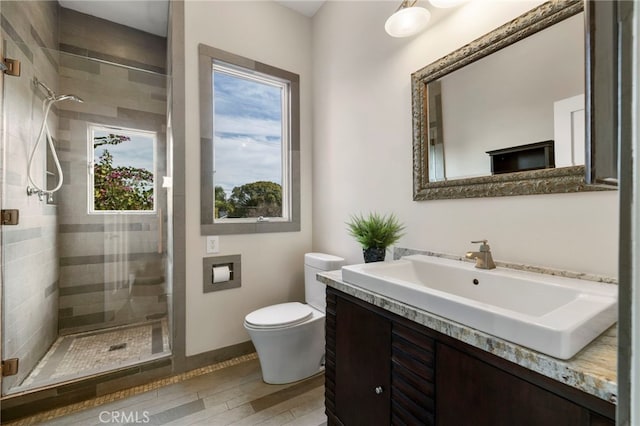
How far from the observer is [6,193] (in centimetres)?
170

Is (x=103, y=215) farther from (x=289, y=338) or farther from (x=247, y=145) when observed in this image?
(x=289, y=338)

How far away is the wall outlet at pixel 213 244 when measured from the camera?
219 cm

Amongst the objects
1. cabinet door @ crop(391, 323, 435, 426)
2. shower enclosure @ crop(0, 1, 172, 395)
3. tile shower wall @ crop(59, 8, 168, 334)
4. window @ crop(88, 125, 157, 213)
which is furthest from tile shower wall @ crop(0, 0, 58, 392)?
cabinet door @ crop(391, 323, 435, 426)

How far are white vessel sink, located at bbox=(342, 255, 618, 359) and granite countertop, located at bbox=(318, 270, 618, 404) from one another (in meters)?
0.02

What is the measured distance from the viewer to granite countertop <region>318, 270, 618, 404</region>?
553 mm

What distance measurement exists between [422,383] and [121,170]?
2.87 m

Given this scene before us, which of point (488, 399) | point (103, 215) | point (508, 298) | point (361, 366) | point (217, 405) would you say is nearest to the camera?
point (488, 399)

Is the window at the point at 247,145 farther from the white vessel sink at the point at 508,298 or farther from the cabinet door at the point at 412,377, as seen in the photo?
the cabinet door at the point at 412,377

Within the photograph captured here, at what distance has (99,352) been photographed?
2207mm

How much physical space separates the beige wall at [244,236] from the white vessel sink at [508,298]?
1.28m

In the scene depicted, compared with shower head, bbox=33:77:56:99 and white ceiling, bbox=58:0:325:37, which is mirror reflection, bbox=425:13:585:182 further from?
shower head, bbox=33:77:56:99

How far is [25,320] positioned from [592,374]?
113 inches

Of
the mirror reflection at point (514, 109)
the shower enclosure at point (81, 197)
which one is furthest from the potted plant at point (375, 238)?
the shower enclosure at point (81, 197)

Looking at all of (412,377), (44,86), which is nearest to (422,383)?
(412,377)
